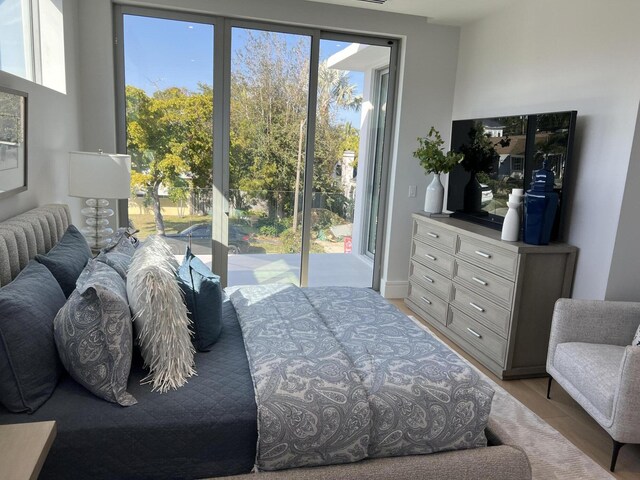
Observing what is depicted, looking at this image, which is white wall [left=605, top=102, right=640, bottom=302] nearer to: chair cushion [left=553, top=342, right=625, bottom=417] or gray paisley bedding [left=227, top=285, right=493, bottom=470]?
A: chair cushion [left=553, top=342, right=625, bottom=417]

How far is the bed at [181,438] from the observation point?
1.56m

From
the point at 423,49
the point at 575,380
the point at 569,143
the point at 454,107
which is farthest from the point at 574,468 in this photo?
the point at 423,49

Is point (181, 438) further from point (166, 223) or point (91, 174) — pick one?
point (166, 223)

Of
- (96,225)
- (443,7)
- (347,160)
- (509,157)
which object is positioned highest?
(443,7)

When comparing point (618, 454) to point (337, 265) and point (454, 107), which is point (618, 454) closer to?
point (337, 265)

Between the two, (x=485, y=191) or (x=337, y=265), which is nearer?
(x=485, y=191)

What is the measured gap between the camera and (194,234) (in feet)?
14.4

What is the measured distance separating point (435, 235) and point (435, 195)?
45 centimetres

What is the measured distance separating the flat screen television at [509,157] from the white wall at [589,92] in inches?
6.0

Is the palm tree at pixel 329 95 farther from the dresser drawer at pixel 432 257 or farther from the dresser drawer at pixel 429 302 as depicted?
the dresser drawer at pixel 429 302

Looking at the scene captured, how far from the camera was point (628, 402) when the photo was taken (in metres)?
2.25

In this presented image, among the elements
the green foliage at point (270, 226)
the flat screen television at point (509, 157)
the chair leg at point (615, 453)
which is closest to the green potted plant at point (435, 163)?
the flat screen television at point (509, 157)

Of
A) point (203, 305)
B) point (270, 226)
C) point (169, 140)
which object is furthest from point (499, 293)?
point (169, 140)

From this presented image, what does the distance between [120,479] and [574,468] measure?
2099 mm
